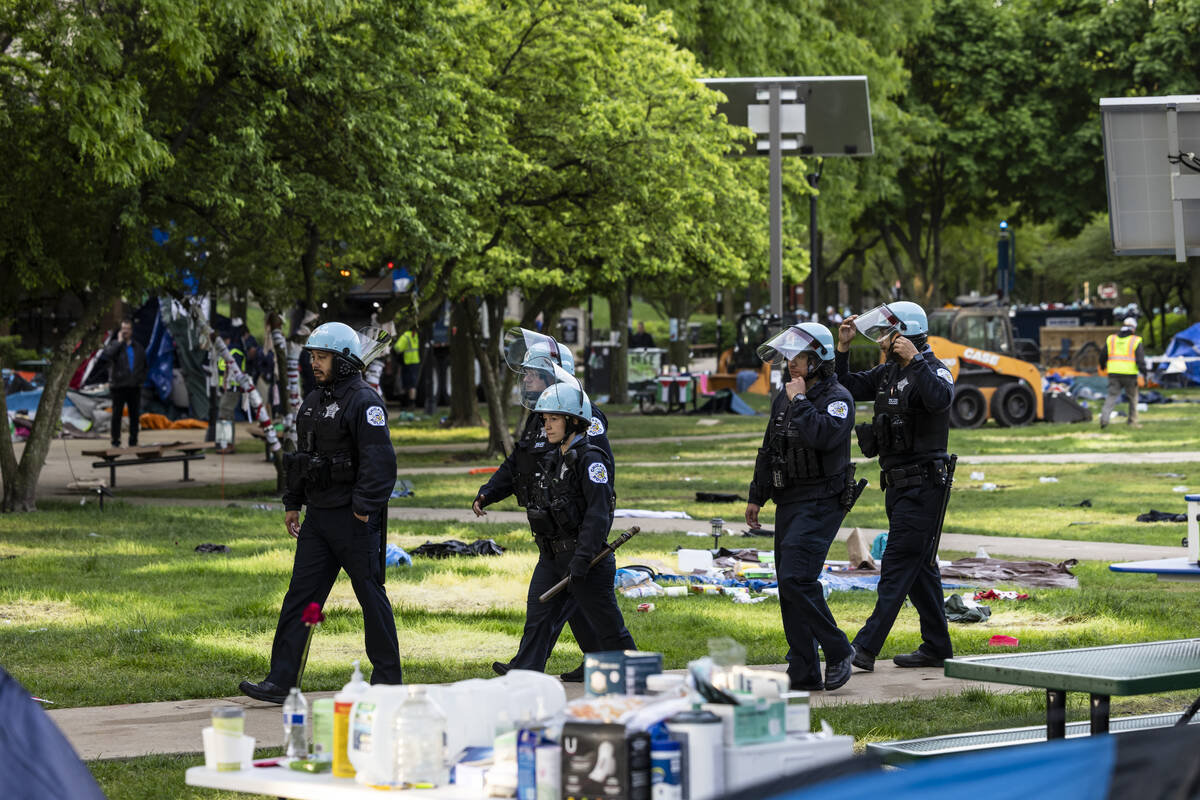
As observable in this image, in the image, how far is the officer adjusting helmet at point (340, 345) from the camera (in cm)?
874

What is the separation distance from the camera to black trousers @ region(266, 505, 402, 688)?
Answer: 8.59m

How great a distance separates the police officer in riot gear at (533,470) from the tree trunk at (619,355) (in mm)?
29116

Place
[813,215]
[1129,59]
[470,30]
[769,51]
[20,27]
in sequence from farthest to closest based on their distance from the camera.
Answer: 1. [1129,59]
2. [769,51]
3. [813,215]
4. [470,30]
5. [20,27]

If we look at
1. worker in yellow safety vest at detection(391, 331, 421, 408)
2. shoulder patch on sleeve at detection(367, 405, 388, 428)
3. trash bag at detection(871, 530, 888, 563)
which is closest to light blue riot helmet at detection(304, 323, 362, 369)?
shoulder patch on sleeve at detection(367, 405, 388, 428)

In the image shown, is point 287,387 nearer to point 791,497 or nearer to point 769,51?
point 791,497

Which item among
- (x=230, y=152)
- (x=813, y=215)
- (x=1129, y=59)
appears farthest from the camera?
(x=1129, y=59)

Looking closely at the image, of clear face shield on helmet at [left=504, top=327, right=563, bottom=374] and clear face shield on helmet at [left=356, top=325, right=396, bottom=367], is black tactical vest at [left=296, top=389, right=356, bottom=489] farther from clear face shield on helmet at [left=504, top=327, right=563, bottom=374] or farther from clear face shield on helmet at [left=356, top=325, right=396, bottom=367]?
clear face shield on helmet at [left=504, top=327, right=563, bottom=374]

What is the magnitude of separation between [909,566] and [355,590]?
3.17 metres

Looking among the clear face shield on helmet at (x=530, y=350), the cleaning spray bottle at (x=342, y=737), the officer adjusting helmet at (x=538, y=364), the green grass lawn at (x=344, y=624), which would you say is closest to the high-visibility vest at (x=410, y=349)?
Result: the green grass lawn at (x=344, y=624)

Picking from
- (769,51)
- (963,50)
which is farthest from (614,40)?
(963,50)

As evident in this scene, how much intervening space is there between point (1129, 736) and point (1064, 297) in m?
87.7

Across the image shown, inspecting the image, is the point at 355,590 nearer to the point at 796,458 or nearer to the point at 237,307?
the point at 796,458

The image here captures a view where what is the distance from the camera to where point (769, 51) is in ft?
119

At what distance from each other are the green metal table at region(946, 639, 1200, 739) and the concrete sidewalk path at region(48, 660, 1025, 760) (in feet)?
5.97
